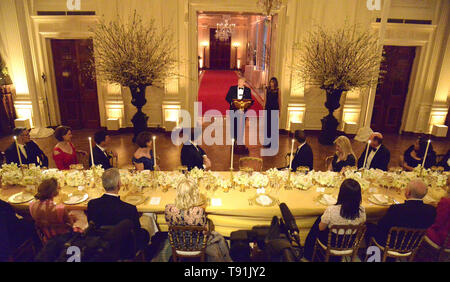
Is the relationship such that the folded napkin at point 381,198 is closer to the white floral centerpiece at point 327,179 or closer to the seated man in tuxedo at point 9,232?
the white floral centerpiece at point 327,179

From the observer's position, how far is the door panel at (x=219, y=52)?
25.0 metres

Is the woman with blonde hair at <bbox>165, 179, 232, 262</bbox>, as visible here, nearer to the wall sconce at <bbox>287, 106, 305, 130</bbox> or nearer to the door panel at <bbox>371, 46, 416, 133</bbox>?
the wall sconce at <bbox>287, 106, 305, 130</bbox>

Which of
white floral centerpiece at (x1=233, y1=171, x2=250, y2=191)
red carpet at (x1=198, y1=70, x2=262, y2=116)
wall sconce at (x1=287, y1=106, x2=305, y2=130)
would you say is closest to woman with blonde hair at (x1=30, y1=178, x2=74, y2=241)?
white floral centerpiece at (x1=233, y1=171, x2=250, y2=191)

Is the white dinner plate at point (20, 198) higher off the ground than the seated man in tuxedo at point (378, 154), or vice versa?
the seated man in tuxedo at point (378, 154)

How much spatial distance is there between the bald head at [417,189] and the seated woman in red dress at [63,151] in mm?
4532

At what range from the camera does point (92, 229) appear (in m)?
2.99

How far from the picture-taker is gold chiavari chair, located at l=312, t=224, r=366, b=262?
308cm

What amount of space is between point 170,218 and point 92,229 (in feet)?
2.50

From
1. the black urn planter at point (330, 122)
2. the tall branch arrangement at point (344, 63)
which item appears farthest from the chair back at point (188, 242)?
the black urn planter at point (330, 122)

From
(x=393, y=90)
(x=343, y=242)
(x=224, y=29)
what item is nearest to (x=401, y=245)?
(x=343, y=242)

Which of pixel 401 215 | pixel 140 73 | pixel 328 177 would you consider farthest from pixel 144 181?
pixel 140 73

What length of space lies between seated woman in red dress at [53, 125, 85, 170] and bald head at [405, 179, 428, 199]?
453 centimetres

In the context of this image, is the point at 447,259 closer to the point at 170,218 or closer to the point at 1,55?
the point at 170,218

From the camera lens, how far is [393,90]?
9.41 metres
